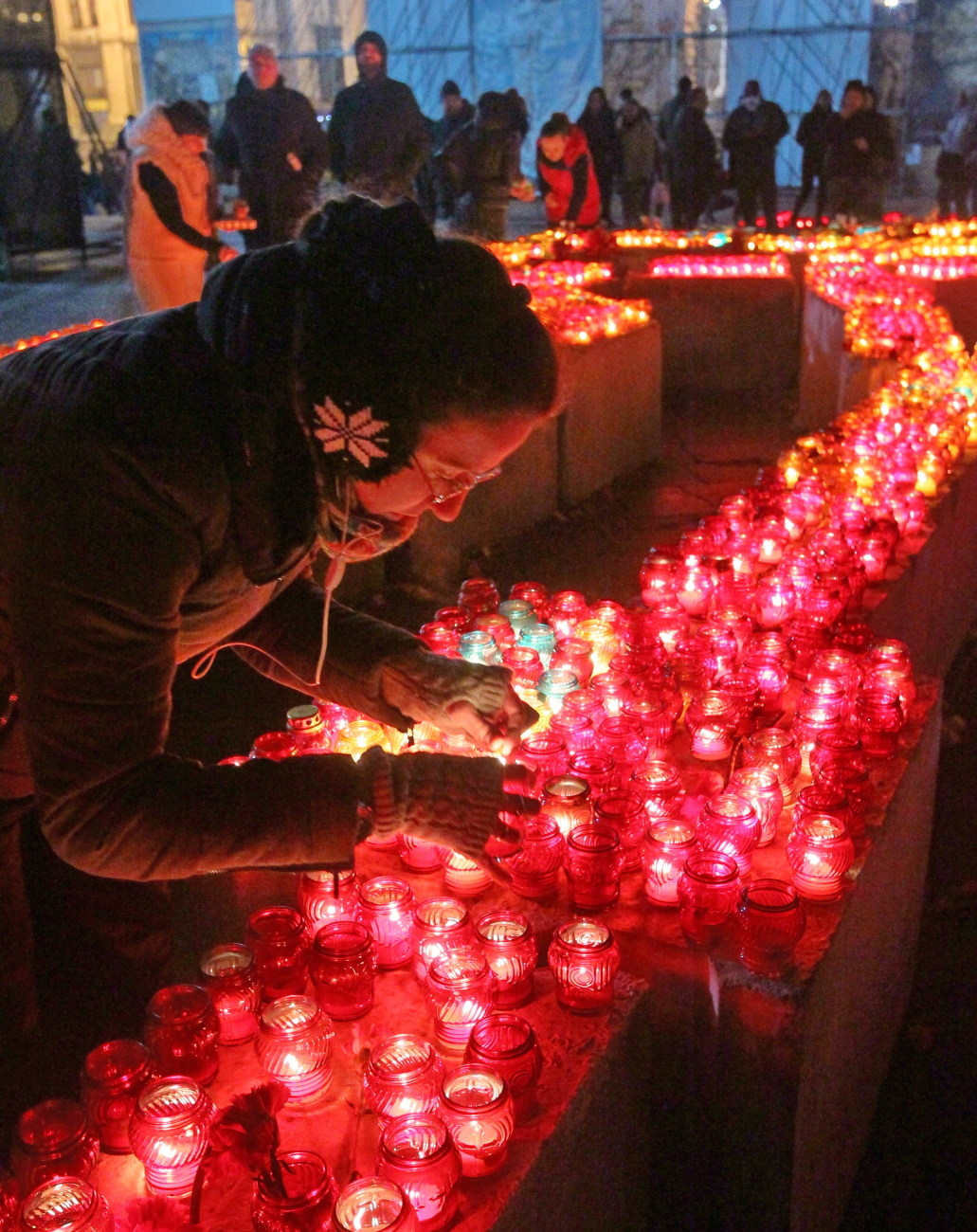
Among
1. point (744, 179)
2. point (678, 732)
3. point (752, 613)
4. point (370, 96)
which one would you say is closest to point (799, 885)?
point (678, 732)

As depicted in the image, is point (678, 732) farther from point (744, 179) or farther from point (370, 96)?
point (744, 179)

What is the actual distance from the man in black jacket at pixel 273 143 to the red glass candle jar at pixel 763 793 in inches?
243

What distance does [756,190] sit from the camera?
14180 millimetres

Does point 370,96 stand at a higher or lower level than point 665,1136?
higher

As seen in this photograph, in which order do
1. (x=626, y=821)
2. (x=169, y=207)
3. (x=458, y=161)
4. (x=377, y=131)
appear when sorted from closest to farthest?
(x=626, y=821)
(x=169, y=207)
(x=377, y=131)
(x=458, y=161)

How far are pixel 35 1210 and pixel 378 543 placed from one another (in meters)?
0.99

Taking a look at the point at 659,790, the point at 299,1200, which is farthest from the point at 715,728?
the point at 299,1200

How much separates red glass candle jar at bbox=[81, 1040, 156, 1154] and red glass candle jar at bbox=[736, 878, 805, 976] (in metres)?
0.92

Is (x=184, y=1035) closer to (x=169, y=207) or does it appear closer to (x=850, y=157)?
(x=169, y=207)

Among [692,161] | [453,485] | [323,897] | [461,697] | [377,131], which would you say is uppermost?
[692,161]

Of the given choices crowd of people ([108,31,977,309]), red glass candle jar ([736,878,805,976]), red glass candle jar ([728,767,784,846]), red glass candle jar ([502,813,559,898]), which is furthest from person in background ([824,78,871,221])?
red glass candle jar ([736,878,805,976])

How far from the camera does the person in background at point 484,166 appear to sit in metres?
9.12

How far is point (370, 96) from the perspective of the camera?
24.4 feet

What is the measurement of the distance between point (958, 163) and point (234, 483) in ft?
49.0
